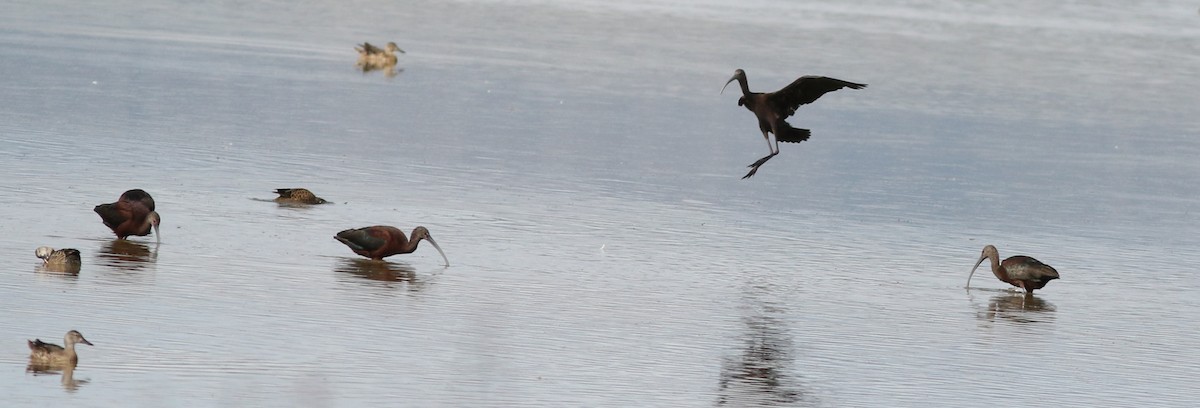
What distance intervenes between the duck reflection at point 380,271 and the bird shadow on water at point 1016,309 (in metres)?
4.17

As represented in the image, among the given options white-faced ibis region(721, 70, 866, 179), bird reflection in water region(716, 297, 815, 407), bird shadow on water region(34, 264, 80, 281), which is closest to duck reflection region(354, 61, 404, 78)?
white-faced ibis region(721, 70, 866, 179)

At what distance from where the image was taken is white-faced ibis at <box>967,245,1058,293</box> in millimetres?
16000

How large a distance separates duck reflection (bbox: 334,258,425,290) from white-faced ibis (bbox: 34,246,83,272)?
2060 millimetres

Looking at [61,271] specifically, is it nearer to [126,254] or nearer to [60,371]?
[126,254]

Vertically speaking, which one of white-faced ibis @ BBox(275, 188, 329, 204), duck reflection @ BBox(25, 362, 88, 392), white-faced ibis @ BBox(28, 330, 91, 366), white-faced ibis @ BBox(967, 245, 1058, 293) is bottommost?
duck reflection @ BBox(25, 362, 88, 392)

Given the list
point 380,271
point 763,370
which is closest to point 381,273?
point 380,271

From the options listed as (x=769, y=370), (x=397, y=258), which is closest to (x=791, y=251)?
(x=397, y=258)

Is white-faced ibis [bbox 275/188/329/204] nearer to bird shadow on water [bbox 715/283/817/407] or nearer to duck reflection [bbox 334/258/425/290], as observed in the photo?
duck reflection [bbox 334/258/425/290]

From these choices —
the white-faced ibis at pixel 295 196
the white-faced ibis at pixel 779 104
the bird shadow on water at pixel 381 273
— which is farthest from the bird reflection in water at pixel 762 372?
the white-faced ibis at pixel 295 196

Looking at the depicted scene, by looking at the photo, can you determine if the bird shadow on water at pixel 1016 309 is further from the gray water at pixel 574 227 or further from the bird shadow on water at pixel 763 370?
the bird shadow on water at pixel 763 370

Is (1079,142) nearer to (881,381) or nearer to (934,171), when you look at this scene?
(934,171)

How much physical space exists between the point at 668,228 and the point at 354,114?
8.75m

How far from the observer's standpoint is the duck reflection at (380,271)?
48.6 feet

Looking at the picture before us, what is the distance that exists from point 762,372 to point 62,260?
465 centimetres
